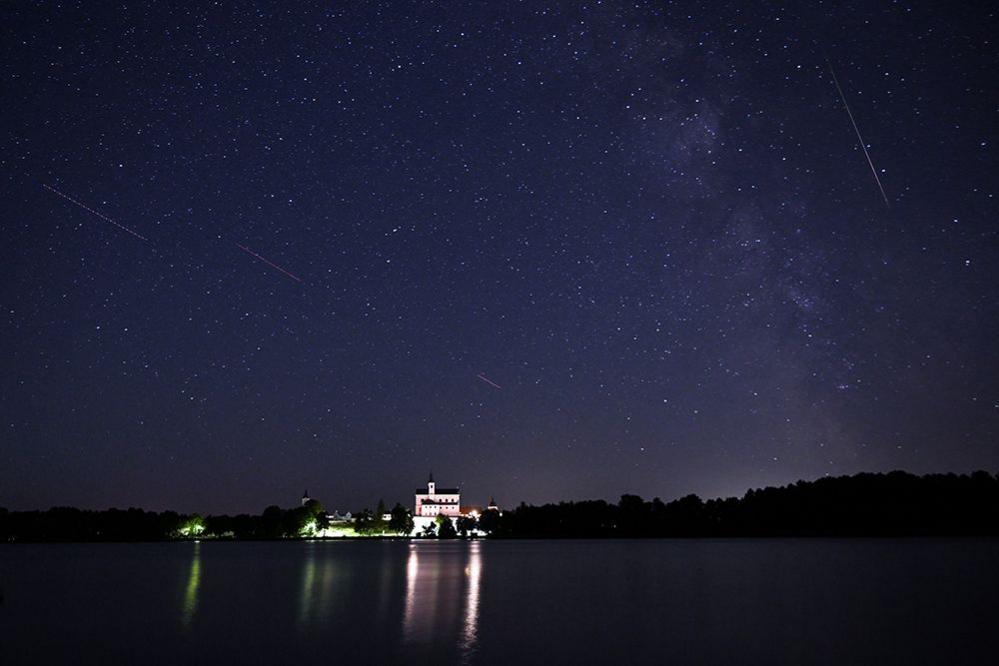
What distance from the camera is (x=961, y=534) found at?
149625 mm

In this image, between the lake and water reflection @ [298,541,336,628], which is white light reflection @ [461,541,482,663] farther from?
water reflection @ [298,541,336,628]

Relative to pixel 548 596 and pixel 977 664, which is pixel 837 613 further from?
pixel 548 596

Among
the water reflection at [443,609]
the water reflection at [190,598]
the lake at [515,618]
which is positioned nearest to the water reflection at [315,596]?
the lake at [515,618]

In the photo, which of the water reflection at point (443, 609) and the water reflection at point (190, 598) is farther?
the water reflection at point (190, 598)

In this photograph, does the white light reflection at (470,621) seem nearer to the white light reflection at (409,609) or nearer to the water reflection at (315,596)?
the white light reflection at (409,609)

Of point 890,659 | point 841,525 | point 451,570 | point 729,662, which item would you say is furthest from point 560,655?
point 841,525

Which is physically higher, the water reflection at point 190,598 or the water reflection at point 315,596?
the water reflection at point 315,596

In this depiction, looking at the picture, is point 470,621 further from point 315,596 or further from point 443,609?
point 315,596

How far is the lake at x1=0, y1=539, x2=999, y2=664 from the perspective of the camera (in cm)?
2470

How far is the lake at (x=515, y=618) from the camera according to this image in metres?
24.7

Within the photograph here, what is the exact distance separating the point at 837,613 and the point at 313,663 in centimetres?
2354

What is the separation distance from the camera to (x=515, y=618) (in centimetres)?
3303

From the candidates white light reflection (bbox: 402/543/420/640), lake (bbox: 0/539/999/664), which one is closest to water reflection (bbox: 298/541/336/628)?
lake (bbox: 0/539/999/664)

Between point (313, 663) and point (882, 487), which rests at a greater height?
point (882, 487)
